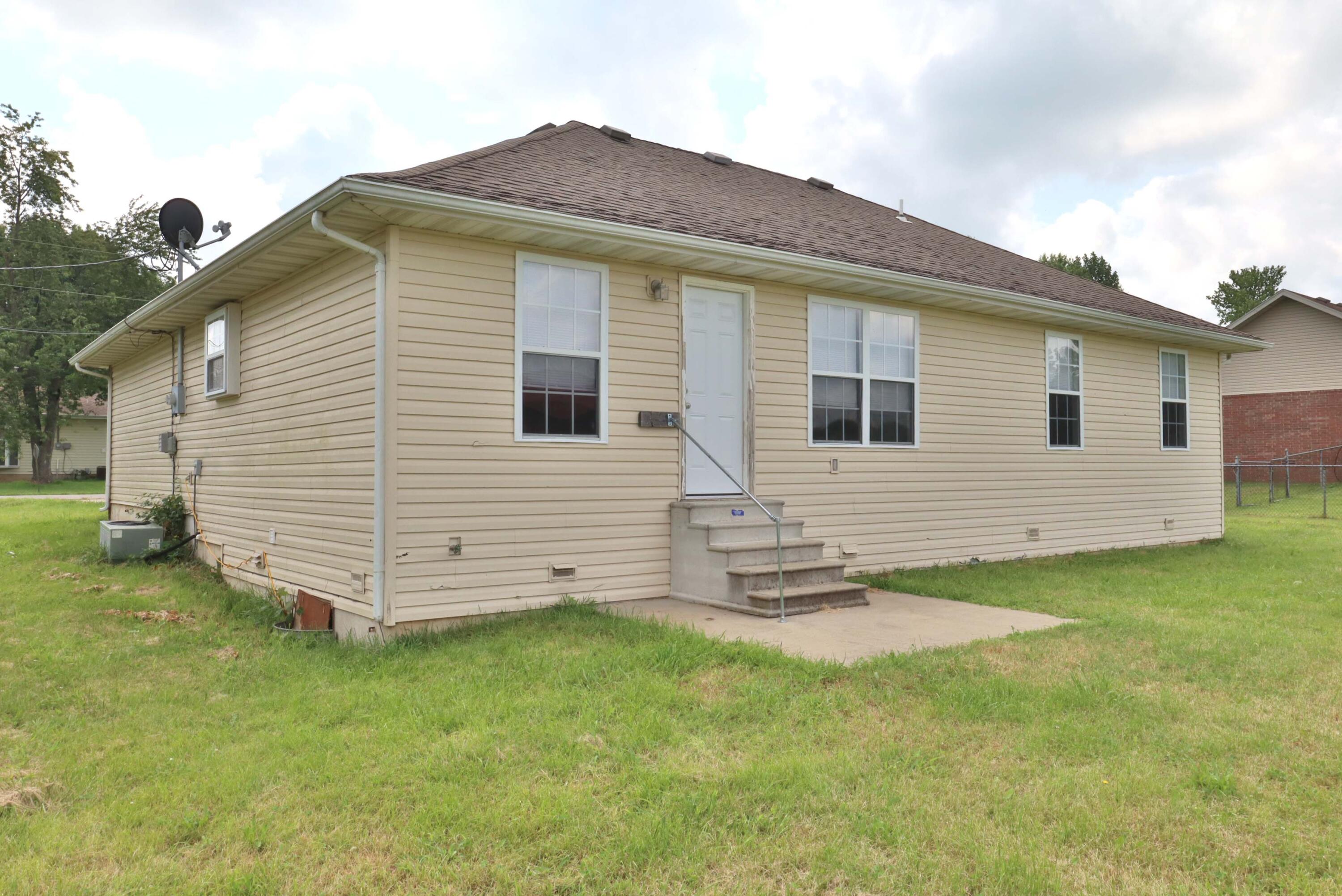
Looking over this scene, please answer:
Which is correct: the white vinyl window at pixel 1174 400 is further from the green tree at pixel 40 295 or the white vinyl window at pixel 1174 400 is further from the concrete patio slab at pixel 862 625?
the green tree at pixel 40 295

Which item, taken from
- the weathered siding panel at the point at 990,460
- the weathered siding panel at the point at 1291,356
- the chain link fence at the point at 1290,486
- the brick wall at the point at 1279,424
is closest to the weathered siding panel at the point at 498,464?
the weathered siding panel at the point at 990,460

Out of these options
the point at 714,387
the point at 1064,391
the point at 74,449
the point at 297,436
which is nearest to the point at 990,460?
the point at 1064,391

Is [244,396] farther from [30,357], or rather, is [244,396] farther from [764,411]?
[30,357]

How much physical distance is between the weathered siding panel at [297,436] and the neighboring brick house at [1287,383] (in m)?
22.8

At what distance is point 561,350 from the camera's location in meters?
6.45

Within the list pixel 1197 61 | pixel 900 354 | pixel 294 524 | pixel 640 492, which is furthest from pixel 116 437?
pixel 1197 61

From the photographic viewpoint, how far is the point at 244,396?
26.9 feet

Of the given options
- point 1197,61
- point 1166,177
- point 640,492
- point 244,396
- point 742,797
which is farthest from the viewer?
point 1166,177

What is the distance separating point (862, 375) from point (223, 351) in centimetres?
621

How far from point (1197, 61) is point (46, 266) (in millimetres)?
32545

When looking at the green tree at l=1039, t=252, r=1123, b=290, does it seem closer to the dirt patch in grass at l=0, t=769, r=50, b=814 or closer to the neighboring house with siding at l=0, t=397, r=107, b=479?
the neighboring house with siding at l=0, t=397, r=107, b=479

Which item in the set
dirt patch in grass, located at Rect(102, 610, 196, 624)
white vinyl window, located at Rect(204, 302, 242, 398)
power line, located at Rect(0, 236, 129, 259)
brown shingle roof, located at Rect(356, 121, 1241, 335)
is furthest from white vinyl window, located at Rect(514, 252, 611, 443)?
power line, located at Rect(0, 236, 129, 259)

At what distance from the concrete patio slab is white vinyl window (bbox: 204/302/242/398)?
4.53 meters

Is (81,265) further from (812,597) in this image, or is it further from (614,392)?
(812,597)
